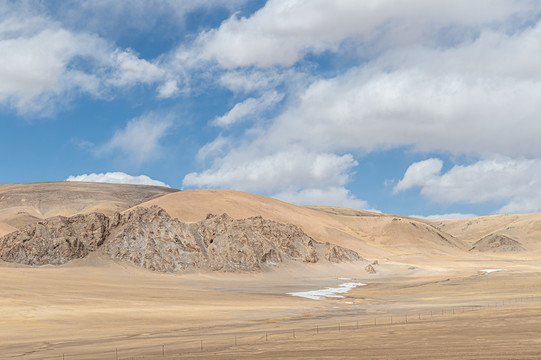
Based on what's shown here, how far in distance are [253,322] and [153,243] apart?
52620 mm

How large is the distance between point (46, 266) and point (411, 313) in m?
55.2

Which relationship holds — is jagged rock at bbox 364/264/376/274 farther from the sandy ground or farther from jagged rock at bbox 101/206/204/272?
the sandy ground

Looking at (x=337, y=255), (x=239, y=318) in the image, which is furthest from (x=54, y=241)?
(x=337, y=255)

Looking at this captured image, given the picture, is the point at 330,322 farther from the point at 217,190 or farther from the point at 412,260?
the point at 217,190

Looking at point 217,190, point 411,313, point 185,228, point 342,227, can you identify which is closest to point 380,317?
point 411,313

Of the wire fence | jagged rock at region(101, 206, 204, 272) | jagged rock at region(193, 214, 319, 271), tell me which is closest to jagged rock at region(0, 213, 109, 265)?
jagged rock at region(101, 206, 204, 272)

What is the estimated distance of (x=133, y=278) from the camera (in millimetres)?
72188

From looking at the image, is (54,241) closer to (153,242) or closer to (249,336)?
(153,242)

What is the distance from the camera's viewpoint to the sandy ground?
22984 mm

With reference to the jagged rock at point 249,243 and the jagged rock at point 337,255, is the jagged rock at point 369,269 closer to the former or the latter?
the jagged rock at point 337,255

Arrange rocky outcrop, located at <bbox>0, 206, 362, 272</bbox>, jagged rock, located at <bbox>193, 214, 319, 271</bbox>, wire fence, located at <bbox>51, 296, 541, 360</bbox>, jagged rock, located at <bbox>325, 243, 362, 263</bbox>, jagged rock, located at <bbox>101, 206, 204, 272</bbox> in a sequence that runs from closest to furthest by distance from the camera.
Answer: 1. wire fence, located at <bbox>51, 296, 541, 360</bbox>
2. rocky outcrop, located at <bbox>0, 206, 362, 272</bbox>
3. jagged rock, located at <bbox>101, 206, 204, 272</bbox>
4. jagged rock, located at <bbox>193, 214, 319, 271</bbox>
5. jagged rock, located at <bbox>325, 243, 362, 263</bbox>

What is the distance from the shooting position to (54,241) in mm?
80750

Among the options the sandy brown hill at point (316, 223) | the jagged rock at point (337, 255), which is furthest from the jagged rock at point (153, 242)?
the sandy brown hill at point (316, 223)

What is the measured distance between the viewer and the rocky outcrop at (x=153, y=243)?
262ft
